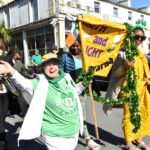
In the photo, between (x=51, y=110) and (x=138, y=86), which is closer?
(x=51, y=110)

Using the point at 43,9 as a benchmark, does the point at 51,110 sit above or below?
below

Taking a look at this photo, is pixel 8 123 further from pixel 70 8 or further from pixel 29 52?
pixel 29 52

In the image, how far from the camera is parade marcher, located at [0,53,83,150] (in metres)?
3.29

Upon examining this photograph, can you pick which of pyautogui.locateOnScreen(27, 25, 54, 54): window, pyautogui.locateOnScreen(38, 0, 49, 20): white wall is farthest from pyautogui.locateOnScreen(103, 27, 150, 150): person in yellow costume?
pyautogui.locateOnScreen(38, 0, 49, 20): white wall

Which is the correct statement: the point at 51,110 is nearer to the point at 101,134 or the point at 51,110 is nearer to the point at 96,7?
the point at 101,134

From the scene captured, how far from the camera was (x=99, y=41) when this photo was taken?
→ 14.6ft

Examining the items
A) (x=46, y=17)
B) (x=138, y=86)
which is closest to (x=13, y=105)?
(x=138, y=86)

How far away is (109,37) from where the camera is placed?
445 cm

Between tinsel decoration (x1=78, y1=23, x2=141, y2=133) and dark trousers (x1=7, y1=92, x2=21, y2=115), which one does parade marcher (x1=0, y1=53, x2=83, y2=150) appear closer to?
tinsel decoration (x1=78, y1=23, x2=141, y2=133)

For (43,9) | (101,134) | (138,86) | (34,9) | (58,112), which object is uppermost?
A: (34,9)

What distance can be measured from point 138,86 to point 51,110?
168 centimetres

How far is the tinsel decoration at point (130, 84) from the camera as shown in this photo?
4305 mm

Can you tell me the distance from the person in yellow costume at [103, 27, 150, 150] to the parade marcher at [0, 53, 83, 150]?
Answer: 1.22 m

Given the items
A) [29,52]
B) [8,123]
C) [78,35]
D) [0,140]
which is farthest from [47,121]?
[29,52]
